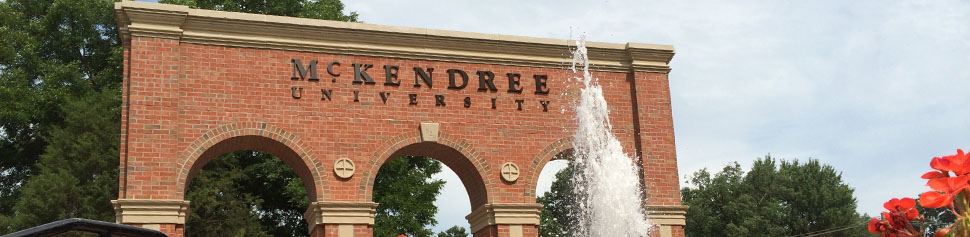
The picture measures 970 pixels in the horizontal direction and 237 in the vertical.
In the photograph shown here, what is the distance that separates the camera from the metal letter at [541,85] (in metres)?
17.6

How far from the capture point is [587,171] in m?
16.5

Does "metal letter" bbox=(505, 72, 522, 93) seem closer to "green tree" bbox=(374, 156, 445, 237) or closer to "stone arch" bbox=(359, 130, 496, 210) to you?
"stone arch" bbox=(359, 130, 496, 210)

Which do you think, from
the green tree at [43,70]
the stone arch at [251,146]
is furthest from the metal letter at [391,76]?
the green tree at [43,70]

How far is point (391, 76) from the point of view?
16688 millimetres

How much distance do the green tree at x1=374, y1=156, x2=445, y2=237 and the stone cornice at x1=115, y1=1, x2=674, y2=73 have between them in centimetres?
1163

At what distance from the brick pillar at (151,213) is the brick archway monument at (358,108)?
0.7 inches

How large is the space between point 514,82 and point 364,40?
9.69 feet

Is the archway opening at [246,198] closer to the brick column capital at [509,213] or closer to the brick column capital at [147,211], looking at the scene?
the brick column capital at [509,213]

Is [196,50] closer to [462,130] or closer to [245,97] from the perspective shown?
[245,97]

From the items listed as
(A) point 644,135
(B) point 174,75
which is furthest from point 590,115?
(B) point 174,75

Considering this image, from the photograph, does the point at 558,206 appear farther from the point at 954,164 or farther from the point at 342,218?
the point at 954,164

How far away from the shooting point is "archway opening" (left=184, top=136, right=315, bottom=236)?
2586 cm

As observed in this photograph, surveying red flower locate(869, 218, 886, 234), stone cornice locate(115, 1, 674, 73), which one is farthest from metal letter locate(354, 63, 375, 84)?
red flower locate(869, 218, 886, 234)

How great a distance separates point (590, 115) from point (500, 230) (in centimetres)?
280
